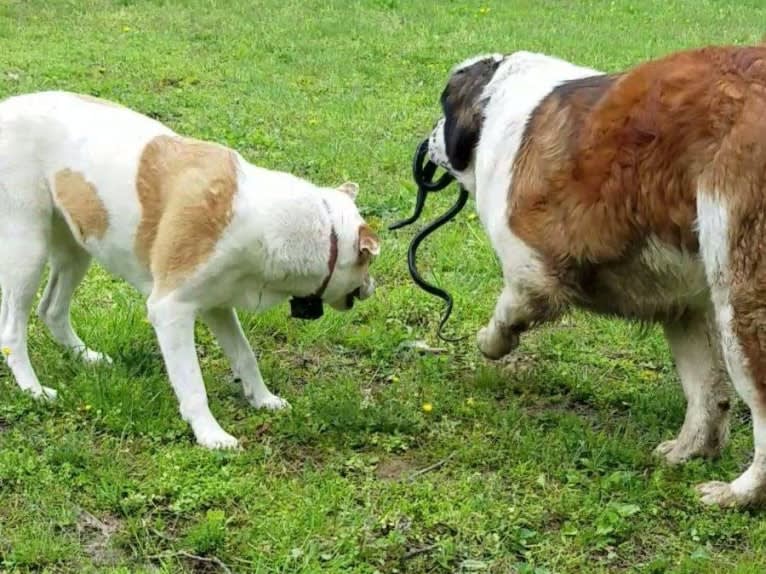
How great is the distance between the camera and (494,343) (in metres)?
4.75

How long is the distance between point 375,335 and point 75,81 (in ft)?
18.8

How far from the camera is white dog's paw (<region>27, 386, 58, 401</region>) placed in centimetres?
438

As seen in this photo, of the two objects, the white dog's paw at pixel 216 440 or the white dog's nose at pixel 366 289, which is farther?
the white dog's nose at pixel 366 289

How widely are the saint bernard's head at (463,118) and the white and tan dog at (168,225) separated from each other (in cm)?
57

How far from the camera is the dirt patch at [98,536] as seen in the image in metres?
3.52

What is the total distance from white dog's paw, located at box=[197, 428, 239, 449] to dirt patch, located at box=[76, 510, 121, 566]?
20.6 inches

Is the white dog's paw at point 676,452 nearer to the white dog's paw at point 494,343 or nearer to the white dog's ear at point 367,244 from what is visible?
the white dog's paw at point 494,343

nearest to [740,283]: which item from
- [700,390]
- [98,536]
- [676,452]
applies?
[700,390]

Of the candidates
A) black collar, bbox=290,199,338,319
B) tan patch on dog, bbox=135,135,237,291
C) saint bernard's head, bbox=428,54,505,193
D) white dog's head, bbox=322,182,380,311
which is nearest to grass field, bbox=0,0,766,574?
black collar, bbox=290,199,338,319

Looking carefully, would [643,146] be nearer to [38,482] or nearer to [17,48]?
[38,482]

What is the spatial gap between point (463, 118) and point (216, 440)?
5.67 feet

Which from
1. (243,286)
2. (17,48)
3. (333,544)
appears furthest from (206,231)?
(17,48)

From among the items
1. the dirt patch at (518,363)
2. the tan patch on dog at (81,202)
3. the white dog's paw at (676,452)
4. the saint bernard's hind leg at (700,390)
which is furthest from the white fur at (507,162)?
the tan patch on dog at (81,202)

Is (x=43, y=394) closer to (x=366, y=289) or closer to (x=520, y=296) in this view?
(x=366, y=289)
